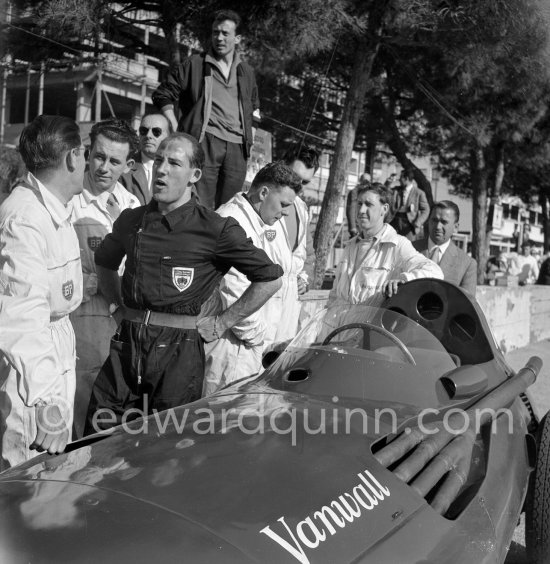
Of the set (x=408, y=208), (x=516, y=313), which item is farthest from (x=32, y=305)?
(x=516, y=313)

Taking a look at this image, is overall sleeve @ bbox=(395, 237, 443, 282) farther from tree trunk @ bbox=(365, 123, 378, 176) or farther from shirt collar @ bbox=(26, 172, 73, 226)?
tree trunk @ bbox=(365, 123, 378, 176)

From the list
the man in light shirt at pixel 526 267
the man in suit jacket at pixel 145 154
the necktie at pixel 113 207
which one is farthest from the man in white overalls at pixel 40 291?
the man in light shirt at pixel 526 267

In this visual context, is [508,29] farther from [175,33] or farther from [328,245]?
[175,33]

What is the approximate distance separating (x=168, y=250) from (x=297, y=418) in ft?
3.56

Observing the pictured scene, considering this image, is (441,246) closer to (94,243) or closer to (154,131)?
(154,131)

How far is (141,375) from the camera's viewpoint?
10.1 feet

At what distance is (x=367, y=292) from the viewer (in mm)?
4473

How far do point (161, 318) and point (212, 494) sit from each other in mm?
1397

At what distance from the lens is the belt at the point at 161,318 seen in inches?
123

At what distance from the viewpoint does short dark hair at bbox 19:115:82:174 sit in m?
2.64

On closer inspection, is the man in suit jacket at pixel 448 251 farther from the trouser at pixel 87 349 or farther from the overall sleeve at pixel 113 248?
the overall sleeve at pixel 113 248

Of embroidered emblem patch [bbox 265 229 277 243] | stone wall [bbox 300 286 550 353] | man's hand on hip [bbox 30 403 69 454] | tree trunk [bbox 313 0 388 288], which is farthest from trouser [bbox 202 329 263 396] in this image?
tree trunk [bbox 313 0 388 288]

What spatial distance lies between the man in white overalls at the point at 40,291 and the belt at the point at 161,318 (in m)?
0.33

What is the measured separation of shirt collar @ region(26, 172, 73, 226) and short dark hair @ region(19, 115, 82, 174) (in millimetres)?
53
